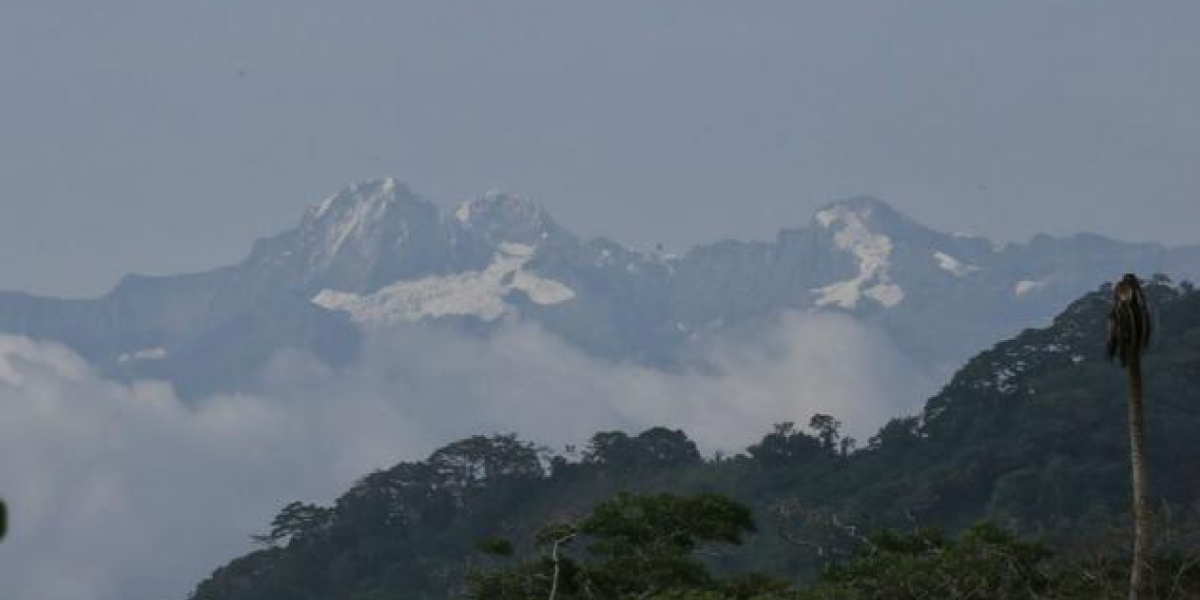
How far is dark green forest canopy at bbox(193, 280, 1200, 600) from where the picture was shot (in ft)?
379

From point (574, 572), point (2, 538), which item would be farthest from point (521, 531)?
point (2, 538)

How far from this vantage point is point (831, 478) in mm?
133750

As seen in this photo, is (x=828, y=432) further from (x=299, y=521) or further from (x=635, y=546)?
(x=635, y=546)

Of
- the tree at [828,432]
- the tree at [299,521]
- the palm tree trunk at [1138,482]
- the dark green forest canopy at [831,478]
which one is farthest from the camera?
the tree at [299,521]

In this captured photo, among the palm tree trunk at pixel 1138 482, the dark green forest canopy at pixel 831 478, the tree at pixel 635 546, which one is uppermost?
the dark green forest canopy at pixel 831 478

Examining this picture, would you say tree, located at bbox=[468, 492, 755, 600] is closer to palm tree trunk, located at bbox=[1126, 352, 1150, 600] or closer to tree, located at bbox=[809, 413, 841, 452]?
palm tree trunk, located at bbox=[1126, 352, 1150, 600]

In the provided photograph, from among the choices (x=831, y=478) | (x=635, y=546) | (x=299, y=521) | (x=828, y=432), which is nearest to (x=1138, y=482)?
(x=635, y=546)

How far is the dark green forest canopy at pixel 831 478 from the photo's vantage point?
115562 mm

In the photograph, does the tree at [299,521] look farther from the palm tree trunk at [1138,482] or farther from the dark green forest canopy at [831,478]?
the palm tree trunk at [1138,482]

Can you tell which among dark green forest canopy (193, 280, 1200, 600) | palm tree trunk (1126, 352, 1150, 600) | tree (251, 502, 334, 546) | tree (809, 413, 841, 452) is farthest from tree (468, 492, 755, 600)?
tree (251, 502, 334, 546)

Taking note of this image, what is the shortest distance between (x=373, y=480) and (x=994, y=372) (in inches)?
2260

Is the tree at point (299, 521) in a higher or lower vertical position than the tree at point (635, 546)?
higher

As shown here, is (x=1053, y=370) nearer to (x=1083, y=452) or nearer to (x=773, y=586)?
(x=1083, y=452)

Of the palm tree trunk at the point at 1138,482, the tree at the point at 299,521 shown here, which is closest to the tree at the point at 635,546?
the palm tree trunk at the point at 1138,482
